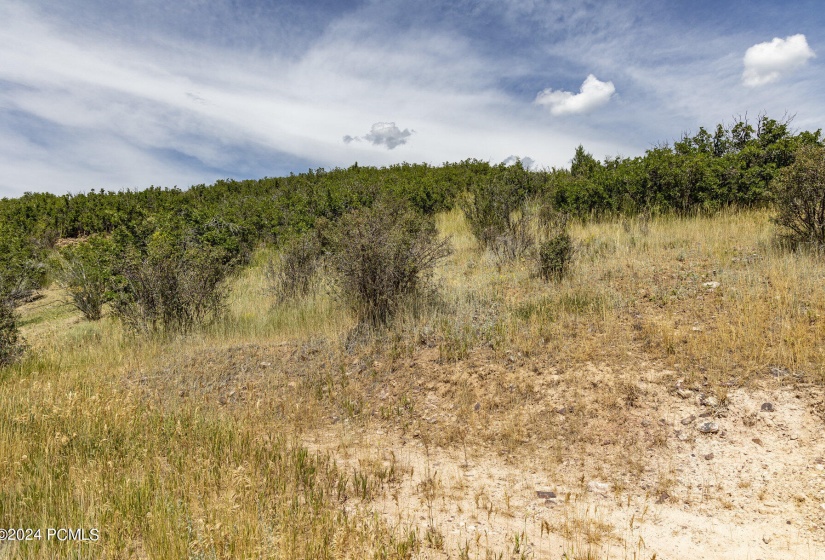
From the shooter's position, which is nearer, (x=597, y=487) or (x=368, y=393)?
(x=597, y=487)

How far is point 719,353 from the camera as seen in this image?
A: 16.4 feet

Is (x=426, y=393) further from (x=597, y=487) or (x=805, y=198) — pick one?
(x=805, y=198)

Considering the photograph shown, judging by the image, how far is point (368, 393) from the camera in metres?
5.67

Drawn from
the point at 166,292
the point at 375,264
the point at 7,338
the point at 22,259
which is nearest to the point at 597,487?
the point at 375,264

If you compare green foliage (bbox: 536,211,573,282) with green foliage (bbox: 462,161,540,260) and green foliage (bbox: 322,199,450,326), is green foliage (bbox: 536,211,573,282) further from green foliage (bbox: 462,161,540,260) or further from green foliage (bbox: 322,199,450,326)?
green foliage (bbox: 322,199,450,326)

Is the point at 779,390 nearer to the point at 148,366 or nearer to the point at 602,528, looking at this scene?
the point at 602,528

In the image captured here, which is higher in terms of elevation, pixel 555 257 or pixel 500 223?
pixel 500 223

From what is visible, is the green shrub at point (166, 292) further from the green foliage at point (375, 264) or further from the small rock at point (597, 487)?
the small rock at point (597, 487)

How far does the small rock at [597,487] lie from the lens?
3664 mm

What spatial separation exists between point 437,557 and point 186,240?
431 inches

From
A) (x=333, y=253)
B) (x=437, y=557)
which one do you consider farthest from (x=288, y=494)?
(x=333, y=253)

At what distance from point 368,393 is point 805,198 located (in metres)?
7.97

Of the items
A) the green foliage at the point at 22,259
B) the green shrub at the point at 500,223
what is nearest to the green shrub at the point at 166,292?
the green foliage at the point at 22,259

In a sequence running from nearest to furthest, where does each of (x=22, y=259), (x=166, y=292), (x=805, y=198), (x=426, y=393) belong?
(x=426, y=393) < (x=805, y=198) < (x=166, y=292) < (x=22, y=259)
